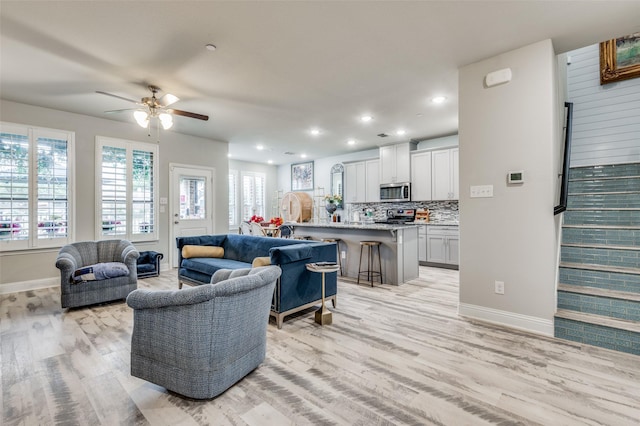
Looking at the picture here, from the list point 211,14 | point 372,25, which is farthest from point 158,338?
point 372,25

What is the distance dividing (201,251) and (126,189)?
92.4 inches

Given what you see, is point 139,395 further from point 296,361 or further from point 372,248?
point 372,248

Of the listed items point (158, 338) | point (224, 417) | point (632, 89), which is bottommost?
point (224, 417)

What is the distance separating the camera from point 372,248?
4934 mm

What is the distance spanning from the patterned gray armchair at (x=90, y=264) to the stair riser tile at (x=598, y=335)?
16.2 ft

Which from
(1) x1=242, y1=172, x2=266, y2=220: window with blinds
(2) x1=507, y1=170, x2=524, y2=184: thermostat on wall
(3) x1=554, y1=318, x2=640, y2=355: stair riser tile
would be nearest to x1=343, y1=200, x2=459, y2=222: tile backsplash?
(2) x1=507, y1=170, x2=524, y2=184: thermostat on wall

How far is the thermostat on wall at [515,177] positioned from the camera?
294 cm

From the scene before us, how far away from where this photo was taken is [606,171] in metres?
3.80

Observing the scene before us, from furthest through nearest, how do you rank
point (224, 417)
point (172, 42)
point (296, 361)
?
point (172, 42), point (296, 361), point (224, 417)

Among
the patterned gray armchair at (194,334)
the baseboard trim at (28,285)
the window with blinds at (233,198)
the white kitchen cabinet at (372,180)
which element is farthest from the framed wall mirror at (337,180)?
the patterned gray armchair at (194,334)

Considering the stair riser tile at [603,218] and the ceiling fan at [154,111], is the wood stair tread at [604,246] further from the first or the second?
the ceiling fan at [154,111]

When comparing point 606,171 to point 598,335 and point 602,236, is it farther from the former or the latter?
point 598,335

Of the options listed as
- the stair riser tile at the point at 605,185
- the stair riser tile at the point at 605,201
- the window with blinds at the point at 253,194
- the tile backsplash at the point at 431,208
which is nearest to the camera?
the stair riser tile at the point at 605,201

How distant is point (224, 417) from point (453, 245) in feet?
17.1
